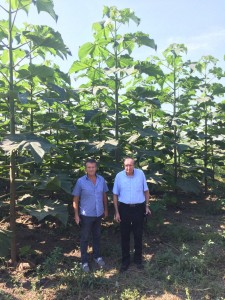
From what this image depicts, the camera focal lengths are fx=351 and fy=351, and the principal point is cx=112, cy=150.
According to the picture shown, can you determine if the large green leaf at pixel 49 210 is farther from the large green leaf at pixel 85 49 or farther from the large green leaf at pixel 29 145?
the large green leaf at pixel 85 49

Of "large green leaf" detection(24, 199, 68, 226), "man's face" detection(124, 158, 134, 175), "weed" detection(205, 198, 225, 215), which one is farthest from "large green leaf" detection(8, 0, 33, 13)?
"weed" detection(205, 198, 225, 215)

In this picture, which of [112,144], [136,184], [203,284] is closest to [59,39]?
[112,144]

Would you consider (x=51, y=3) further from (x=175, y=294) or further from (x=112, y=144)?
(x=175, y=294)

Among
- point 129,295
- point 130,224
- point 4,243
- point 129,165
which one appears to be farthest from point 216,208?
point 4,243

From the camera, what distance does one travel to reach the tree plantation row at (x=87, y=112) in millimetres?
4043

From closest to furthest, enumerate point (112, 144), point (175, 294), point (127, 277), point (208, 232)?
point (175, 294) → point (127, 277) → point (112, 144) → point (208, 232)

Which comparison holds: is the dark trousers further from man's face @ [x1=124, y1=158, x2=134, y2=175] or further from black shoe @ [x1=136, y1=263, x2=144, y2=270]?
man's face @ [x1=124, y1=158, x2=134, y2=175]

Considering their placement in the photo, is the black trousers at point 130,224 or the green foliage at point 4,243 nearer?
the green foliage at point 4,243

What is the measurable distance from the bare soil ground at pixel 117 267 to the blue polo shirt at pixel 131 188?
2.57 feet

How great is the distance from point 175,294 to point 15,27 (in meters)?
3.53

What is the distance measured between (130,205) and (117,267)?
0.81 meters

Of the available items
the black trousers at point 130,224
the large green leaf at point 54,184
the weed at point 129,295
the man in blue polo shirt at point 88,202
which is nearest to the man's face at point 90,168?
the man in blue polo shirt at point 88,202

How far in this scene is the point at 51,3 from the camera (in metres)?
3.85

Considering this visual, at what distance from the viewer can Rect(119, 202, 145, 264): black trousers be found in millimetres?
4422
